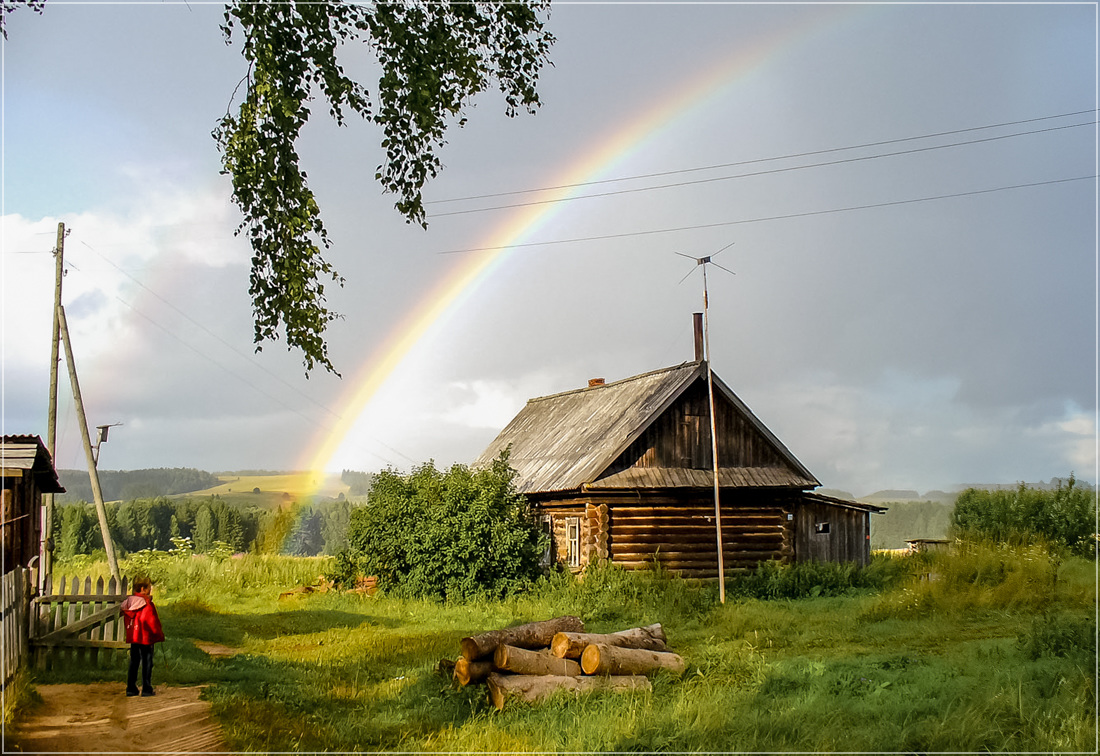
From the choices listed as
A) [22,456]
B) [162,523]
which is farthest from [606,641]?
[162,523]

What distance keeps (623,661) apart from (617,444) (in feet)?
42.7

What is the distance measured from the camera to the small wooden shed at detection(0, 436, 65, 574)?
45.7 ft

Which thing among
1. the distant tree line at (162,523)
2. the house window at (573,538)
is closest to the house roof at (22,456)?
the house window at (573,538)

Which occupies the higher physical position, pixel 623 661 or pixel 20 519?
pixel 20 519

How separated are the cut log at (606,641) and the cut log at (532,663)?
0.13 metres

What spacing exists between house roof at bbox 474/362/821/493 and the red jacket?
46.1ft

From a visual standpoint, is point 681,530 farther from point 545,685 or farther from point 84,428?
point 84,428

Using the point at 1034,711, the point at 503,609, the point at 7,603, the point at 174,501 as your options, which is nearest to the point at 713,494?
the point at 503,609

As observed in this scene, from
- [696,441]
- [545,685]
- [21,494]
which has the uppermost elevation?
[696,441]

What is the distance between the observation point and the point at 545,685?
37.4 ft

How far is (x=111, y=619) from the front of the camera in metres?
12.9

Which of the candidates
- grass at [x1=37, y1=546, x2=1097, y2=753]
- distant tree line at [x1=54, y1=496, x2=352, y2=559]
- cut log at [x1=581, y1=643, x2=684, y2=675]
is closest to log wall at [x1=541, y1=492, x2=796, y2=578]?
grass at [x1=37, y1=546, x2=1097, y2=753]

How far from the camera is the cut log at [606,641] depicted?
39.3ft

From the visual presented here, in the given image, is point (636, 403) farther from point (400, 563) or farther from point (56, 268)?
point (56, 268)
